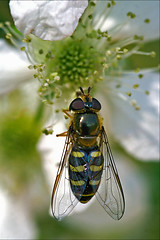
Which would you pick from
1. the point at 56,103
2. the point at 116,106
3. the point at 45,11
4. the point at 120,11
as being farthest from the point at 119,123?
the point at 45,11

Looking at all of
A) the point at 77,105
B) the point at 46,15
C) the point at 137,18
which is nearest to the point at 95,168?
the point at 77,105

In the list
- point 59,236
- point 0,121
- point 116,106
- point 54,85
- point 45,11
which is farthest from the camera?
point 59,236

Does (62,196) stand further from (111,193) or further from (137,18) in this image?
(137,18)

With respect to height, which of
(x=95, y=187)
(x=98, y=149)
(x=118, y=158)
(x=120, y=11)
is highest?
(x=120, y=11)

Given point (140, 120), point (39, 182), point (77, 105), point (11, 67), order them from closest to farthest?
point (77, 105)
point (11, 67)
point (140, 120)
point (39, 182)

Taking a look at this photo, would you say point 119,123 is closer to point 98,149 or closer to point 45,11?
point 98,149

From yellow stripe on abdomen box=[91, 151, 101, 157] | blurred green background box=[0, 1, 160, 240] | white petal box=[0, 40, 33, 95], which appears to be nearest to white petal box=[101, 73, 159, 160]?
blurred green background box=[0, 1, 160, 240]

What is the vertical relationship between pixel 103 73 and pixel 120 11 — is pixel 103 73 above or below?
below

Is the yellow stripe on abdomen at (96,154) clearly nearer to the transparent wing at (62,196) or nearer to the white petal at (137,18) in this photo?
the transparent wing at (62,196)
